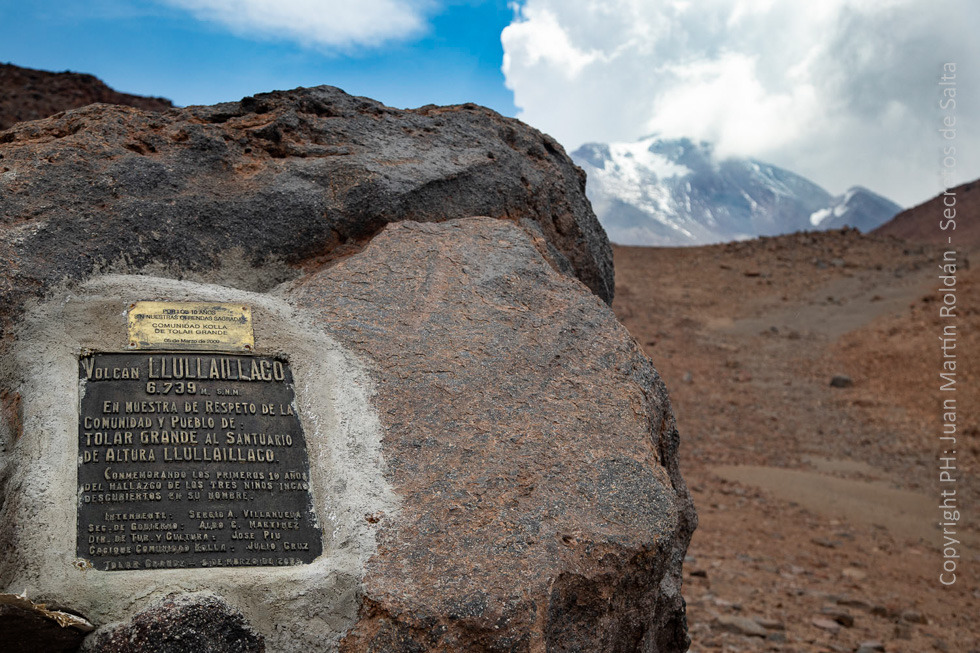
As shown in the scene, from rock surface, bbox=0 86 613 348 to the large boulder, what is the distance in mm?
13

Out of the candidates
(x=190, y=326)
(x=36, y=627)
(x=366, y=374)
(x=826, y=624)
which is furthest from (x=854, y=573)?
(x=36, y=627)

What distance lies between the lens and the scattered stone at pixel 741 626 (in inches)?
240

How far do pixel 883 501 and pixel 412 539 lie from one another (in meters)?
7.74

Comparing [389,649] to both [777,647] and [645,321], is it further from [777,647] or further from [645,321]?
[645,321]

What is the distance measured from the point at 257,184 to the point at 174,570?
201cm

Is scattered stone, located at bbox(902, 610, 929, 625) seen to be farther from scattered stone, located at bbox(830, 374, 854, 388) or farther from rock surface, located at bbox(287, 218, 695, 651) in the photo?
scattered stone, located at bbox(830, 374, 854, 388)

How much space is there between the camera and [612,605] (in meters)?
3.38

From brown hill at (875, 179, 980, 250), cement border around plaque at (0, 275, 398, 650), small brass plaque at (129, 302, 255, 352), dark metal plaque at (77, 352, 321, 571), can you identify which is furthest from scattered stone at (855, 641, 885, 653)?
brown hill at (875, 179, 980, 250)

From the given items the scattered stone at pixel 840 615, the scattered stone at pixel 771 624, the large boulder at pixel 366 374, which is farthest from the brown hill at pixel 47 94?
the scattered stone at pixel 840 615

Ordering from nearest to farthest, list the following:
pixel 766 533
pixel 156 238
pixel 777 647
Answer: pixel 156 238 → pixel 777 647 → pixel 766 533

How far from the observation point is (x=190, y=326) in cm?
375

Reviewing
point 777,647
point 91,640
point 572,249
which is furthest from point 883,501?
point 91,640

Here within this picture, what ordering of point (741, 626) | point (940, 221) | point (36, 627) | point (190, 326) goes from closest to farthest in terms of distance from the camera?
point (36, 627)
point (190, 326)
point (741, 626)
point (940, 221)

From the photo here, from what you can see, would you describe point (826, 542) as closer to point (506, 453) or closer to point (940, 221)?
point (506, 453)
